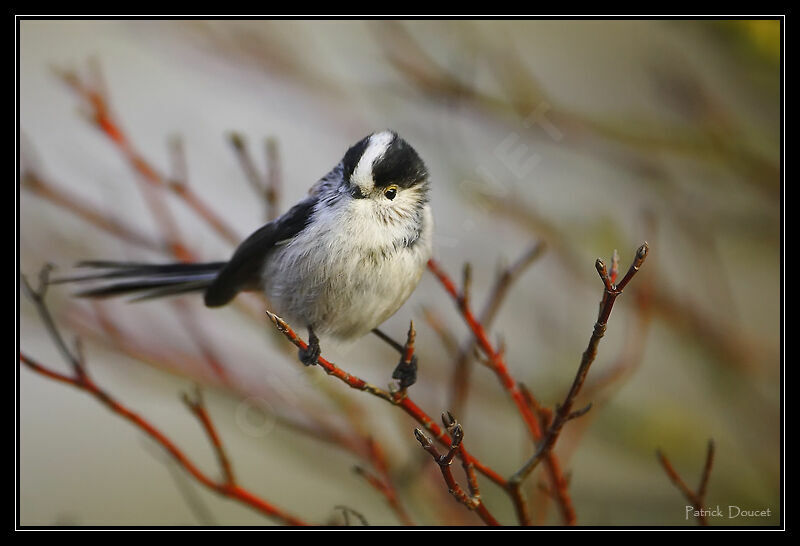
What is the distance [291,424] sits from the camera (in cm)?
98

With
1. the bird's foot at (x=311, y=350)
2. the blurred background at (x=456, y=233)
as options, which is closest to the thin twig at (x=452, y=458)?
the bird's foot at (x=311, y=350)

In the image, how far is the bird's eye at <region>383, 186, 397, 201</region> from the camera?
0.70 metres

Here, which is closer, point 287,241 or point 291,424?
point 287,241

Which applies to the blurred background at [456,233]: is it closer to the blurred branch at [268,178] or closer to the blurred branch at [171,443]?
the blurred branch at [268,178]

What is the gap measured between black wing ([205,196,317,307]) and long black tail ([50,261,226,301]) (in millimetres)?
63

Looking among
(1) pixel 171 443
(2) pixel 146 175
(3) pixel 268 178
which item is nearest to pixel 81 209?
(2) pixel 146 175

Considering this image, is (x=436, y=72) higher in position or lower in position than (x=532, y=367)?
higher

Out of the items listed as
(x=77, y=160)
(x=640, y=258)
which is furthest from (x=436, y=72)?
(x=640, y=258)

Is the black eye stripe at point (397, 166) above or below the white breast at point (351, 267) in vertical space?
above

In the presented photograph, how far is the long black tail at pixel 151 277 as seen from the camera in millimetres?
908

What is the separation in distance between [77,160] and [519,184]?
28.8 inches

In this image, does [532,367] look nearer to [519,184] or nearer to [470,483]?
[519,184]

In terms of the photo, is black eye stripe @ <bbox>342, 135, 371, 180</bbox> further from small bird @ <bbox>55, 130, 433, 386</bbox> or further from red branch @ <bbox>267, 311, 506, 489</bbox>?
red branch @ <bbox>267, 311, 506, 489</bbox>

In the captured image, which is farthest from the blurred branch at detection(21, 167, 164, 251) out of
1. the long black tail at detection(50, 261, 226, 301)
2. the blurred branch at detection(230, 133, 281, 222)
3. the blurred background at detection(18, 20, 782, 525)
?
the blurred branch at detection(230, 133, 281, 222)
